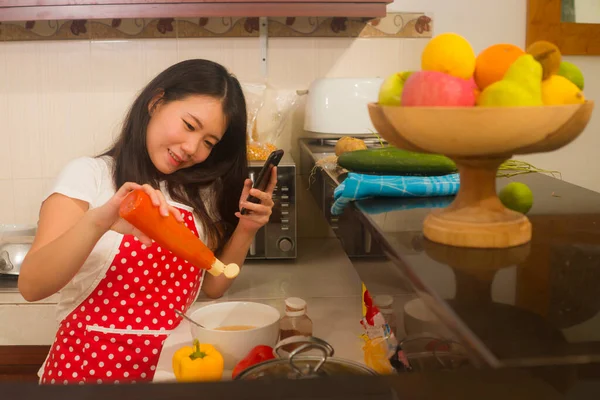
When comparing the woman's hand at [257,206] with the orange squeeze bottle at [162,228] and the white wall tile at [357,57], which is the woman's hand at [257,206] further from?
the white wall tile at [357,57]

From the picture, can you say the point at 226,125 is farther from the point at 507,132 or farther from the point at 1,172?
the point at 1,172

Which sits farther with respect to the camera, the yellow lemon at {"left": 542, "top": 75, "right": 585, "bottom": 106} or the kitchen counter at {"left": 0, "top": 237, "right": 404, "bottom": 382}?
the kitchen counter at {"left": 0, "top": 237, "right": 404, "bottom": 382}

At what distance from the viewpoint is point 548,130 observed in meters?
0.57

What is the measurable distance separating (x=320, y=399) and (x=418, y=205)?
579 mm

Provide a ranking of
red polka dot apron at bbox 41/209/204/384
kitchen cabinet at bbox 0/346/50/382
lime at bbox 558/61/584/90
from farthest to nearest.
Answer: kitchen cabinet at bbox 0/346/50/382, red polka dot apron at bbox 41/209/204/384, lime at bbox 558/61/584/90

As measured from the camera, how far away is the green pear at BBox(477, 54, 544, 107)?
1.83 ft

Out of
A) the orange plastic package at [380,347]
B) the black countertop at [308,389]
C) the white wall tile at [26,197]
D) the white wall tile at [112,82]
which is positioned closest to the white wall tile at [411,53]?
the white wall tile at [112,82]

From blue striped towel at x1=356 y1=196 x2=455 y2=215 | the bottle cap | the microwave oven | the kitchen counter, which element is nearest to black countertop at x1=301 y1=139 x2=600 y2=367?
blue striped towel at x1=356 y1=196 x2=455 y2=215

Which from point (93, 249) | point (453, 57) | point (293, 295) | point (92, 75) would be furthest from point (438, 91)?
point (92, 75)

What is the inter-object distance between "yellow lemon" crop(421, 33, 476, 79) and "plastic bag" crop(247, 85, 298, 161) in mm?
1292

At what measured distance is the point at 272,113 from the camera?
1943 mm

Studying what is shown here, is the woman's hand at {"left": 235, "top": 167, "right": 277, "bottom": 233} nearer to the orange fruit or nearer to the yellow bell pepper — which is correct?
the yellow bell pepper

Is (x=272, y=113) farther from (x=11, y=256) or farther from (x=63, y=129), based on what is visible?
(x=11, y=256)

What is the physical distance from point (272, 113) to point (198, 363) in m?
1.20
